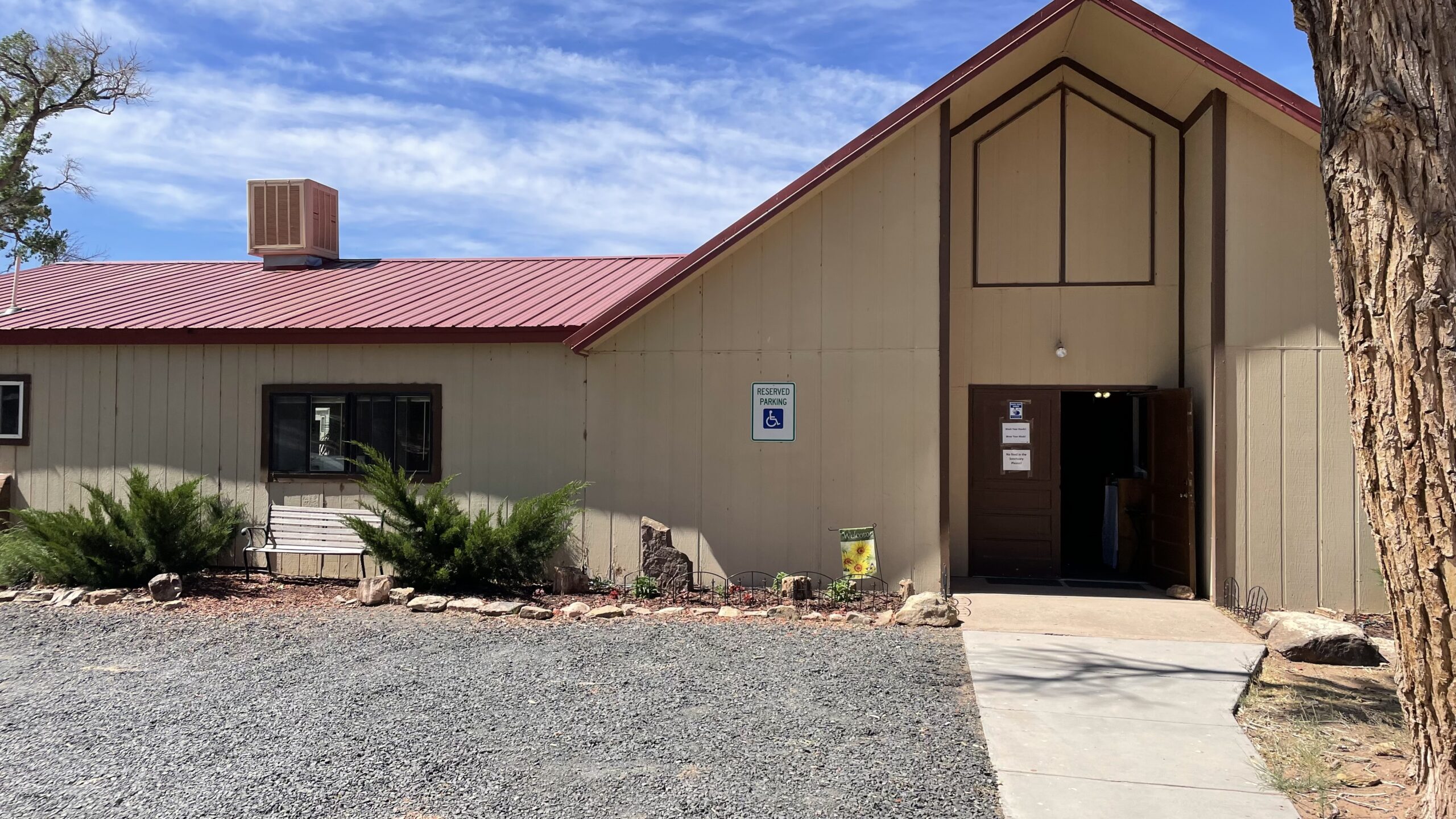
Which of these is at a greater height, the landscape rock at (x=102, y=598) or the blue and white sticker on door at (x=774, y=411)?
the blue and white sticker on door at (x=774, y=411)

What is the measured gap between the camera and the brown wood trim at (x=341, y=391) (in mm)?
10508

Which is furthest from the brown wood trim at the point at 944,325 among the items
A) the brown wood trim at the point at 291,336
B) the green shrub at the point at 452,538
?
the brown wood trim at the point at 291,336

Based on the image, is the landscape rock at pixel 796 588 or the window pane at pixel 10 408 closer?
the landscape rock at pixel 796 588

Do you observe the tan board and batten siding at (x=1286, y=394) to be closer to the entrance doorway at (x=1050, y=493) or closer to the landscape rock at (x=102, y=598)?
the entrance doorway at (x=1050, y=493)

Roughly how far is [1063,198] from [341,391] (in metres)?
7.73

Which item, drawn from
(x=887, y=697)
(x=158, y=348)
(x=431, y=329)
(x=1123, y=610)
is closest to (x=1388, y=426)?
(x=887, y=697)

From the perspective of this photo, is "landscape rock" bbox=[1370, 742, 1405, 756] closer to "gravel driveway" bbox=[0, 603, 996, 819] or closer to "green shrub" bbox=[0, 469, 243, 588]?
"gravel driveway" bbox=[0, 603, 996, 819]

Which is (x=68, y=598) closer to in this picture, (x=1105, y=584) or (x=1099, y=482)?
(x=1105, y=584)

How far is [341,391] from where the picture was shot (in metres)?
10.7

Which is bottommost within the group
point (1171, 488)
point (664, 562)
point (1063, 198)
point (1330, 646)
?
point (1330, 646)

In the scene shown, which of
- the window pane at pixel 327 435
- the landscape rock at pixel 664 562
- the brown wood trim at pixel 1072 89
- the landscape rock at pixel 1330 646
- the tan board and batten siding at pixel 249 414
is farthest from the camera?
the window pane at pixel 327 435

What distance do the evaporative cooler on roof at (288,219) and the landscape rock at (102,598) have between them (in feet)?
20.2

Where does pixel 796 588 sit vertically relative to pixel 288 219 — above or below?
below

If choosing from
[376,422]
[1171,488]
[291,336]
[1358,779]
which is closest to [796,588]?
[1171,488]
